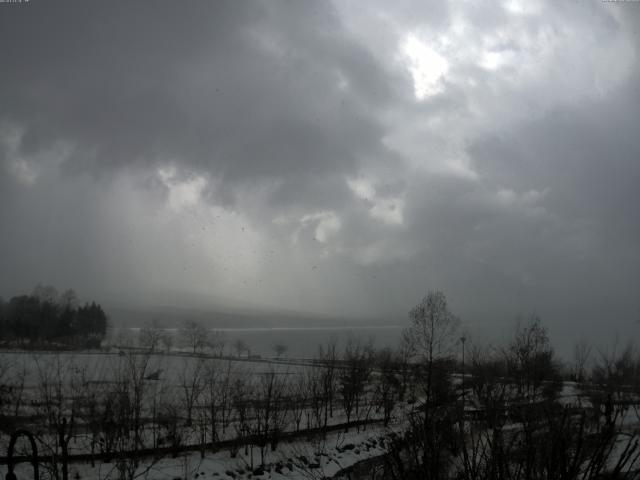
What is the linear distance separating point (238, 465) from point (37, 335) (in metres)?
87.9

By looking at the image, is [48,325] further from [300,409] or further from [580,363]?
[580,363]

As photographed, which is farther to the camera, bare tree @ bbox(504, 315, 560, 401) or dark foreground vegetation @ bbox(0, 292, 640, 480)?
bare tree @ bbox(504, 315, 560, 401)

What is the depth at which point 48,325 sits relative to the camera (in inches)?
3819

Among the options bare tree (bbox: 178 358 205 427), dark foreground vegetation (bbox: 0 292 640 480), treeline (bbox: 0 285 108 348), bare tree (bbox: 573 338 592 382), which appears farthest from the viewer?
treeline (bbox: 0 285 108 348)

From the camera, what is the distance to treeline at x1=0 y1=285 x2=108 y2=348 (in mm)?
89562

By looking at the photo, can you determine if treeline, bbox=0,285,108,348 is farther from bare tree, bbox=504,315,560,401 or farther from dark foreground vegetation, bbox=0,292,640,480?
bare tree, bbox=504,315,560,401

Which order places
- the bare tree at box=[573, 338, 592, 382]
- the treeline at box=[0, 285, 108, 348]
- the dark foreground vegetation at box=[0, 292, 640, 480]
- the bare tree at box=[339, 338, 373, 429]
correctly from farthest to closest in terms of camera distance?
the treeline at box=[0, 285, 108, 348]
the bare tree at box=[573, 338, 592, 382]
the bare tree at box=[339, 338, 373, 429]
the dark foreground vegetation at box=[0, 292, 640, 480]

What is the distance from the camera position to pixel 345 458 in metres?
29.6

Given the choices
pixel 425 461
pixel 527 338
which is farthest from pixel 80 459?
pixel 527 338

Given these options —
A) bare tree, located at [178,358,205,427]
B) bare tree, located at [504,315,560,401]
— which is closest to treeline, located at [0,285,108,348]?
bare tree, located at [178,358,205,427]

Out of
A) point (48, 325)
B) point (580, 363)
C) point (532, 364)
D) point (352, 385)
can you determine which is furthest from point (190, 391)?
point (48, 325)

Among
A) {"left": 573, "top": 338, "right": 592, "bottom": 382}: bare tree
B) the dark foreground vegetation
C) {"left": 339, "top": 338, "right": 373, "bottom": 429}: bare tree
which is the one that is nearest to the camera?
the dark foreground vegetation

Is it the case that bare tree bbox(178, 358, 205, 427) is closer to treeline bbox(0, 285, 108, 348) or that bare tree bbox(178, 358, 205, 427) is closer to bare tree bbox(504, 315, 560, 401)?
bare tree bbox(504, 315, 560, 401)

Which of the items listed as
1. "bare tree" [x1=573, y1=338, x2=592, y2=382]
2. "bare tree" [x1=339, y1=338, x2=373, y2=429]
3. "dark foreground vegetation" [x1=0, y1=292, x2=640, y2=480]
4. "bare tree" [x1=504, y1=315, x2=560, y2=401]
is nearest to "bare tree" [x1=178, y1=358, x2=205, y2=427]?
"dark foreground vegetation" [x1=0, y1=292, x2=640, y2=480]
